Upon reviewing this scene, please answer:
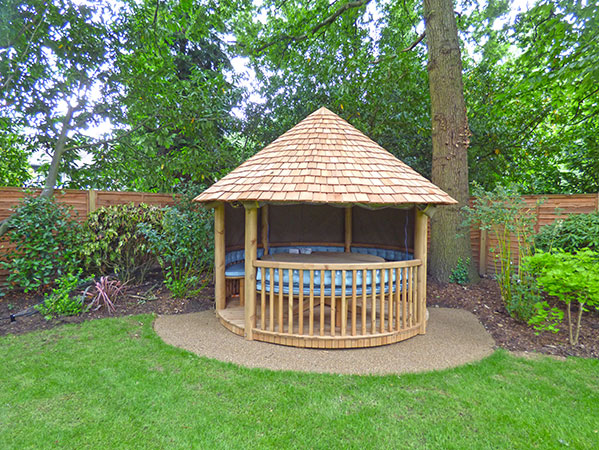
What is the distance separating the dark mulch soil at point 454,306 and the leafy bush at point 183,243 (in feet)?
1.07

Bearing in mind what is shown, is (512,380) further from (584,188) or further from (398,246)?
(584,188)

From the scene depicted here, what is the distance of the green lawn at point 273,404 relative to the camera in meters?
2.25

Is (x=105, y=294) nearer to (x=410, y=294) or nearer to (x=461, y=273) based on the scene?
(x=410, y=294)

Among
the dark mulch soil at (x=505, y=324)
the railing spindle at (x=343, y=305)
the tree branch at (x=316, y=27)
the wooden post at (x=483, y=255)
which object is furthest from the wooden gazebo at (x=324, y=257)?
the tree branch at (x=316, y=27)

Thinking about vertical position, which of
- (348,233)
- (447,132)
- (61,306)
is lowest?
(61,306)

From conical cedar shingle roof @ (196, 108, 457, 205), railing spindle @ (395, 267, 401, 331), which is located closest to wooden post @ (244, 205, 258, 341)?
conical cedar shingle roof @ (196, 108, 457, 205)

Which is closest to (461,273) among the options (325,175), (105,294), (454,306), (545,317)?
(454,306)

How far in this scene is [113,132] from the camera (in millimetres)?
7484

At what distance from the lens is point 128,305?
5094 millimetres

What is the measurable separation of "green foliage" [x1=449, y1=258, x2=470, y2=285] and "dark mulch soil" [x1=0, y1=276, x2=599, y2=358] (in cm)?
15

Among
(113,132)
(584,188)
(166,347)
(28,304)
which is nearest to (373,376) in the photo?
(166,347)

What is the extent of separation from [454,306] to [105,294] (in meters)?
5.65

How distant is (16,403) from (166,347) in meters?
1.35

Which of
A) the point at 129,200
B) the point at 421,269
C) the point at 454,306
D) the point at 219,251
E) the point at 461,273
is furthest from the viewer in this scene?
the point at 129,200
